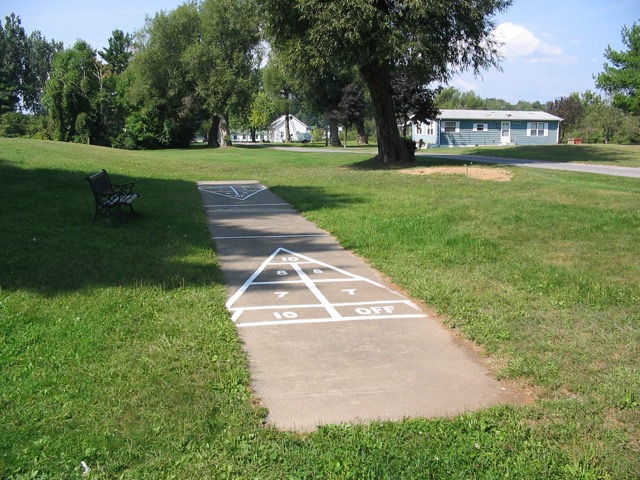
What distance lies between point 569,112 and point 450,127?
20.6 metres

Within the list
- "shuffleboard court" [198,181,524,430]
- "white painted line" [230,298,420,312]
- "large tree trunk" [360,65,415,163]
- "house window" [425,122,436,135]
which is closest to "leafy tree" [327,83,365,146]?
"house window" [425,122,436,135]

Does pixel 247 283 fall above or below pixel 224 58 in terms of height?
below

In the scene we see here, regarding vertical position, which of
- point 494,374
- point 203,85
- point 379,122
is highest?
point 203,85

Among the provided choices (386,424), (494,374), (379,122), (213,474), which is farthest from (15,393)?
(379,122)

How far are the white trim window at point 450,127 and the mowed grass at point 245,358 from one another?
49004 mm

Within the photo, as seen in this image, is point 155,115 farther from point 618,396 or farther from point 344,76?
point 618,396

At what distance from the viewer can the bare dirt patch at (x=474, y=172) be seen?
19892mm

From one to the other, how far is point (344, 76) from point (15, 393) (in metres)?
56.9

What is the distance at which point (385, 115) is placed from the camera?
2612 cm

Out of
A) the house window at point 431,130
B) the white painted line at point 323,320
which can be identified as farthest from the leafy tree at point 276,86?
the white painted line at point 323,320

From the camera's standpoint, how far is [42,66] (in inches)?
4048

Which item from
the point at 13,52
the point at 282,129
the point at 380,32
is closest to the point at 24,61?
the point at 13,52

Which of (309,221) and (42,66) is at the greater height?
(42,66)

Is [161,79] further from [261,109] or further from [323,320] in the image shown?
[323,320]
